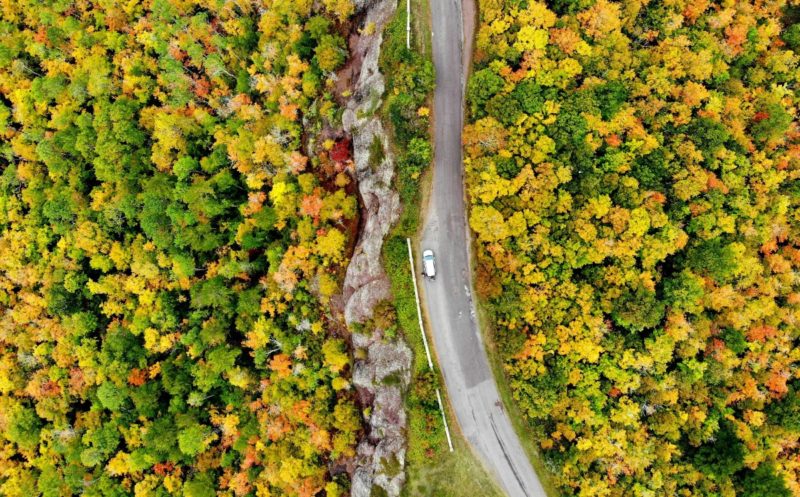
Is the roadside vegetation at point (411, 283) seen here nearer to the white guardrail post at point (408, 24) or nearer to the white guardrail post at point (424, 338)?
the white guardrail post at point (424, 338)

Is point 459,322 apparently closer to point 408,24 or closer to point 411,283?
point 411,283

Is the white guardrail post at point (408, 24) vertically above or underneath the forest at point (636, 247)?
above

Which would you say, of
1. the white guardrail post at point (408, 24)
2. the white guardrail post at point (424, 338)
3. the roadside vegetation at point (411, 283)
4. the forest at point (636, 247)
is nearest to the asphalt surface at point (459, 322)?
the white guardrail post at point (424, 338)

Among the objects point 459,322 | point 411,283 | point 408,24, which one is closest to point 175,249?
point 411,283

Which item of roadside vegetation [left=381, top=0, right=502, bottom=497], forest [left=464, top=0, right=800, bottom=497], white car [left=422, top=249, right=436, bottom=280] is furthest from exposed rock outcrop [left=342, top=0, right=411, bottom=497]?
forest [left=464, top=0, right=800, bottom=497]

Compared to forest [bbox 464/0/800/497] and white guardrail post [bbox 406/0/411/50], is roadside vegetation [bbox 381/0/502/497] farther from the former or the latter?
forest [bbox 464/0/800/497]
